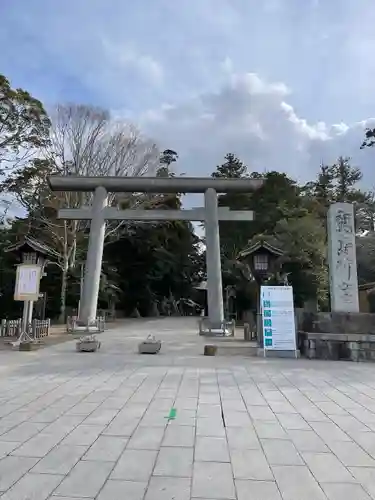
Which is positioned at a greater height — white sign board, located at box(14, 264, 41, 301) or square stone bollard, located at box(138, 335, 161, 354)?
white sign board, located at box(14, 264, 41, 301)

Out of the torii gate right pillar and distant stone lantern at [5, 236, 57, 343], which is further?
the torii gate right pillar

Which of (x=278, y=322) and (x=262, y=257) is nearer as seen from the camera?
(x=278, y=322)

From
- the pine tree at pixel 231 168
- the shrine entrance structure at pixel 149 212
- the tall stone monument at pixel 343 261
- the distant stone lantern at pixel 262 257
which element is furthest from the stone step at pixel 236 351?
the pine tree at pixel 231 168

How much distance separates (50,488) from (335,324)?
28.7 ft

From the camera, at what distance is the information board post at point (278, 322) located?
10.6 meters

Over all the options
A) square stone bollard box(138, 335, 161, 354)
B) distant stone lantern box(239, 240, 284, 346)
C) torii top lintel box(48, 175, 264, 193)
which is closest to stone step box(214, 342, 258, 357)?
square stone bollard box(138, 335, 161, 354)

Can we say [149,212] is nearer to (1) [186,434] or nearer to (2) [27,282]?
(2) [27,282]

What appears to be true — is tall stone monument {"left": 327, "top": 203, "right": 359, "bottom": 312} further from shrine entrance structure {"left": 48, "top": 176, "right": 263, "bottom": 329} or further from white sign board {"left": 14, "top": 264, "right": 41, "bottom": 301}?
white sign board {"left": 14, "top": 264, "right": 41, "bottom": 301}

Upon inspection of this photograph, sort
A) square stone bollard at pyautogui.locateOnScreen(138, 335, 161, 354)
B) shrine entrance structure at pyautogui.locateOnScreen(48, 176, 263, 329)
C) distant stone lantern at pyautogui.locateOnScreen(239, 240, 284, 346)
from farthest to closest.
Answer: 1. shrine entrance structure at pyautogui.locateOnScreen(48, 176, 263, 329)
2. distant stone lantern at pyautogui.locateOnScreen(239, 240, 284, 346)
3. square stone bollard at pyautogui.locateOnScreen(138, 335, 161, 354)

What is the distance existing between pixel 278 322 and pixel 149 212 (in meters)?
9.32

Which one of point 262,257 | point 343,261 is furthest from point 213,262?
point 343,261

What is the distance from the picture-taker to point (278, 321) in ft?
34.8

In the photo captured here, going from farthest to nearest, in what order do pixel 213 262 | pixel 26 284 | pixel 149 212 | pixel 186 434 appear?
pixel 149 212
pixel 213 262
pixel 26 284
pixel 186 434

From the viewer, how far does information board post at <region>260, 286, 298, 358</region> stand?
416 inches
